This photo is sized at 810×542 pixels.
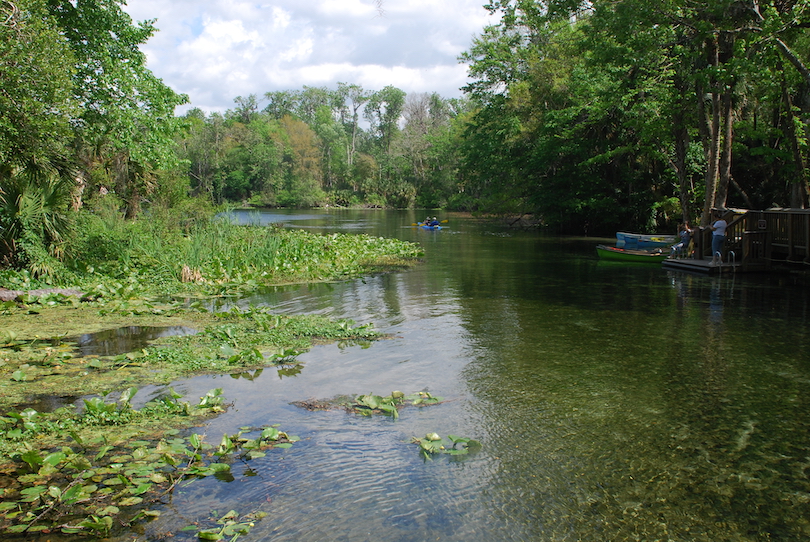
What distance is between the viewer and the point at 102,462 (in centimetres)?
499

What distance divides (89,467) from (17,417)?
1236mm

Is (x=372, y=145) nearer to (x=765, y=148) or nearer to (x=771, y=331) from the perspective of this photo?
(x=765, y=148)

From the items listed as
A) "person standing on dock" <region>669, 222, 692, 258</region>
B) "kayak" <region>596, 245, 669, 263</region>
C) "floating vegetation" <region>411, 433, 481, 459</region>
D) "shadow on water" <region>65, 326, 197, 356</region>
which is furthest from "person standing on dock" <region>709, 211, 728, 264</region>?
"shadow on water" <region>65, 326, 197, 356</region>

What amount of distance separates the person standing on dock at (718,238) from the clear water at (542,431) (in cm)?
597

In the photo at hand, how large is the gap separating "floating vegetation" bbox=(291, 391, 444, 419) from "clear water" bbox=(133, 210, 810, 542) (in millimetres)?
172

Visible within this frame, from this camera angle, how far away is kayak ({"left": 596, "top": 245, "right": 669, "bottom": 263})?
20994mm

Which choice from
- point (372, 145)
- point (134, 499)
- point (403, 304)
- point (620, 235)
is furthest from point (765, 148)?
point (372, 145)

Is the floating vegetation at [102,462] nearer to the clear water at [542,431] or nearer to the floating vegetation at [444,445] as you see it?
the clear water at [542,431]

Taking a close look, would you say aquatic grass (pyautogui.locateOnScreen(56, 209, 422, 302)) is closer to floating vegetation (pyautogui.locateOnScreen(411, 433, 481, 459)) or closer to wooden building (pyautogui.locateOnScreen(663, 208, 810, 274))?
floating vegetation (pyautogui.locateOnScreen(411, 433, 481, 459))

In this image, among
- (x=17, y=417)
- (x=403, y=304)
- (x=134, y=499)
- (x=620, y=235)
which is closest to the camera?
(x=134, y=499)

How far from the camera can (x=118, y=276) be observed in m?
14.3

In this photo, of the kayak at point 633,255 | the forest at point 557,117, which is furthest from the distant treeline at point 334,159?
the kayak at point 633,255

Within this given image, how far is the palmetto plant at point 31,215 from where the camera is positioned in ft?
40.8

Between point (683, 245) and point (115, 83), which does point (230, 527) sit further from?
point (683, 245)
